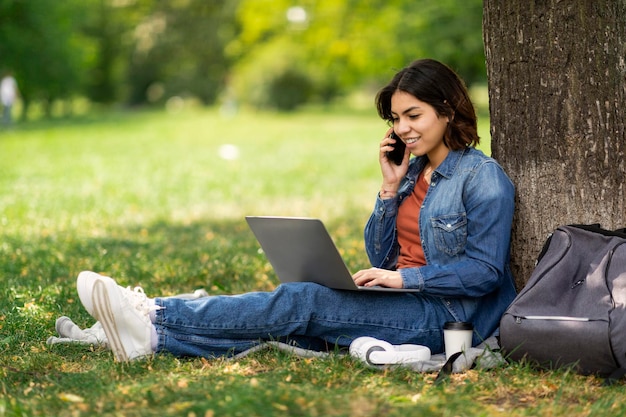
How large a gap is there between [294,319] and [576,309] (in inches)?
47.4

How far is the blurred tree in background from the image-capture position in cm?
2752

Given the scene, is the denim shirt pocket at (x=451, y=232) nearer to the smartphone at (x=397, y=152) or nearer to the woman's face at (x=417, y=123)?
the woman's face at (x=417, y=123)

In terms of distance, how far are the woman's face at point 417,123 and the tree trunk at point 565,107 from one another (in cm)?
47

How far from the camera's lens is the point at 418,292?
13.4 ft

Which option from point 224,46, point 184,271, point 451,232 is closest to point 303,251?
point 451,232

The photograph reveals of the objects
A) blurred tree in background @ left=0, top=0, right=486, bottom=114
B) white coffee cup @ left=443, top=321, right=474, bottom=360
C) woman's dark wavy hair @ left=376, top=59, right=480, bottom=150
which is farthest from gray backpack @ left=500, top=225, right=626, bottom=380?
blurred tree in background @ left=0, top=0, right=486, bottom=114

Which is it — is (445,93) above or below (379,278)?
above

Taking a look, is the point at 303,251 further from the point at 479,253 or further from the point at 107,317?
the point at 107,317

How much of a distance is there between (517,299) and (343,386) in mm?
828

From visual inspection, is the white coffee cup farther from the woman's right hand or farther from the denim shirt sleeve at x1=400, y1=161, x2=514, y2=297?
the woman's right hand

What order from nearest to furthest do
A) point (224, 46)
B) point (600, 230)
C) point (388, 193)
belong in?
point (600, 230) < point (388, 193) < point (224, 46)

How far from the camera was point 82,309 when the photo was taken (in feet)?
17.5

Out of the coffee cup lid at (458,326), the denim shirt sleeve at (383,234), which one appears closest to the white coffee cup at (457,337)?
the coffee cup lid at (458,326)

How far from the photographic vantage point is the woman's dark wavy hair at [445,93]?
411 cm
